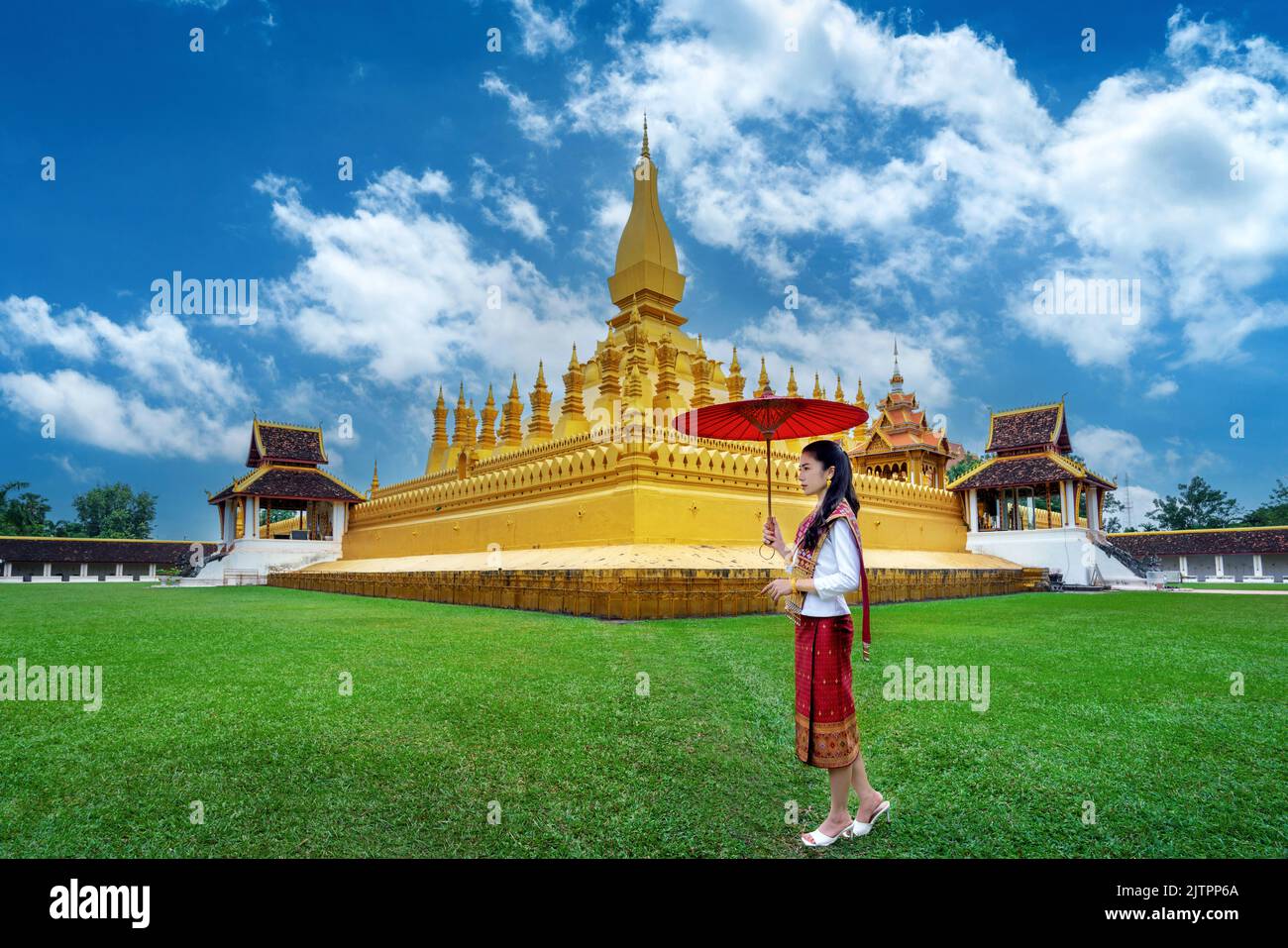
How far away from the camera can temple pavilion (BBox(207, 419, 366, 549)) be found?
2892 cm

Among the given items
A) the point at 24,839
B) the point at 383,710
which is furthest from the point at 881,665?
the point at 24,839

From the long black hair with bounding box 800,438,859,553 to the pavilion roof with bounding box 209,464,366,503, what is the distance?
1135 inches

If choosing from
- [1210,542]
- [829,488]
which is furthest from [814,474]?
[1210,542]

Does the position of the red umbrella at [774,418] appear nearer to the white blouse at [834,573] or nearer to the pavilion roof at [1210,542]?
the white blouse at [834,573]

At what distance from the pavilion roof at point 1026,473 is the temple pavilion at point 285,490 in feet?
77.9

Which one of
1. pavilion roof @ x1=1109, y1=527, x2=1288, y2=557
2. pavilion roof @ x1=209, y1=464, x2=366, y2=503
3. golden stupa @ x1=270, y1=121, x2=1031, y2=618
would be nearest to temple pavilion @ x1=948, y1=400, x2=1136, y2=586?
golden stupa @ x1=270, y1=121, x2=1031, y2=618

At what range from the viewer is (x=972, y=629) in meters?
10.4

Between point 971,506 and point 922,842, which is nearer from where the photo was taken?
point 922,842

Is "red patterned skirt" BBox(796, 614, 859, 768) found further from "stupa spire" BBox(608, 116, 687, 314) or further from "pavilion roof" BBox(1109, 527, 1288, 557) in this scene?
"pavilion roof" BBox(1109, 527, 1288, 557)

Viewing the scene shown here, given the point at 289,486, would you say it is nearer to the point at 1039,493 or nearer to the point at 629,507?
the point at 629,507

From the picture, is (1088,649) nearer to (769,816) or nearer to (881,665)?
(881,665)

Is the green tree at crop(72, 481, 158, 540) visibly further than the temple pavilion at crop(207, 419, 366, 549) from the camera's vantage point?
Yes
